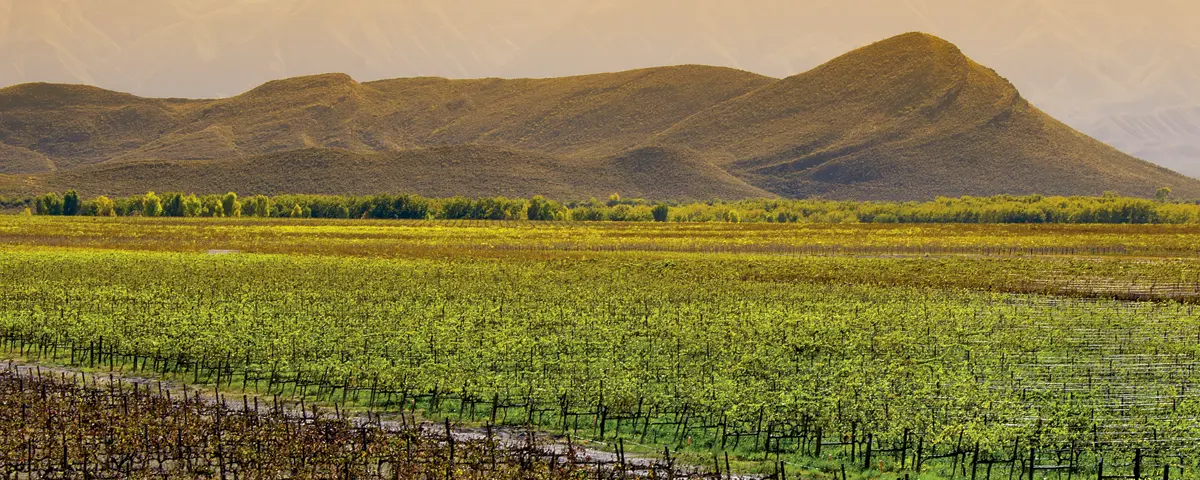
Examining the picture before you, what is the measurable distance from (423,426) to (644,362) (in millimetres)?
6419

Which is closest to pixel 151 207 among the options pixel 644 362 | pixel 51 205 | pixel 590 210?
pixel 51 205

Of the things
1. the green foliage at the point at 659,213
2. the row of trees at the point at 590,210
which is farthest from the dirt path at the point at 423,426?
the green foliage at the point at 659,213

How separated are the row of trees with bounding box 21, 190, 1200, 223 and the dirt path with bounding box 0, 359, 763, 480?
126446mm

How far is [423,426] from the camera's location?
23844mm

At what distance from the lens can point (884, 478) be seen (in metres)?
19.5

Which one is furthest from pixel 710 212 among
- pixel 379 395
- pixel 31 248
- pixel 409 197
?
pixel 379 395

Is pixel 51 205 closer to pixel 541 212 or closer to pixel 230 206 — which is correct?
pixel 230 206

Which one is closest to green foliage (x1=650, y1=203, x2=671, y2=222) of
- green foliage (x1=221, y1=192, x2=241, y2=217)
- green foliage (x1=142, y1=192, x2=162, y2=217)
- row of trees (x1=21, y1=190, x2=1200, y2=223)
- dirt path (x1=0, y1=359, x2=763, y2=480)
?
row of trees (x1=21, y1=190, x2=1200, y2=223)

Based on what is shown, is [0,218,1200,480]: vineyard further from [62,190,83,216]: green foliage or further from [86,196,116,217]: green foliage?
[62,190,83,216]: green foliage

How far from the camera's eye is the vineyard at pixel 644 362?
20047 mm

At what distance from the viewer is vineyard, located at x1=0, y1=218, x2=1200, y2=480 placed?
2005 centimetres

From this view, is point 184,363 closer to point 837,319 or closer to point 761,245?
point 837,319

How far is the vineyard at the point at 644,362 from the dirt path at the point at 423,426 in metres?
0.28

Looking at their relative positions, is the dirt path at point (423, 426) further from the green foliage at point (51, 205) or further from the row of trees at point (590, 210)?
the green foliage at point (51, 205)
